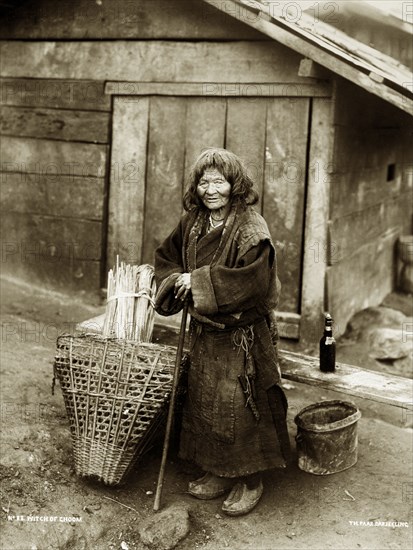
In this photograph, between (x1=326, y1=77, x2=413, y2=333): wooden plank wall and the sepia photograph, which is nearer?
the sepia photograph

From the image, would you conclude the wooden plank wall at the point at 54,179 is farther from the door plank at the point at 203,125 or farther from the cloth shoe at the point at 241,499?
the cloth shoe at the point at 241,499

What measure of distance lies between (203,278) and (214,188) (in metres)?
0.51

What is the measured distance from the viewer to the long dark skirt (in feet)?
13.6

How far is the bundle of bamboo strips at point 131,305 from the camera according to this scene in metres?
4.55

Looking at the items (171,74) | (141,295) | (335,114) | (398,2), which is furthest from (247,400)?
(398,2)

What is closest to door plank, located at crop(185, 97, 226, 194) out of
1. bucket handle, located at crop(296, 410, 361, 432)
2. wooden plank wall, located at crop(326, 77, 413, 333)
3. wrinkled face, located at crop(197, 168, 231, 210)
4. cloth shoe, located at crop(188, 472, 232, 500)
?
wooden plank wall, located at crop(326, 77, 413, 333)

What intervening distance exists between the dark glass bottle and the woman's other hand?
3.57ft

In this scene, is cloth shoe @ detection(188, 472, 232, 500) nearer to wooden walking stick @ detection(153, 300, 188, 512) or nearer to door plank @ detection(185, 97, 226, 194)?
wooden walking stick @ detection(153, 300, 188, 512)

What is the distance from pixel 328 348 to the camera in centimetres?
470

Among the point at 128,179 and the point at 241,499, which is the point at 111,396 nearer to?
the point at 241,499

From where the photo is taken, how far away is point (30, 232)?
23.6 feet

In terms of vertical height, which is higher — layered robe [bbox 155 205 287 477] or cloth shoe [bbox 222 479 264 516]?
layered robe [bbox 155 205 287 477]

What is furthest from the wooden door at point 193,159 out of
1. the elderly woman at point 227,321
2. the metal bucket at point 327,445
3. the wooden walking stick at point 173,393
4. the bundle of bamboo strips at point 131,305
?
the wooden walking stick at point 173,393

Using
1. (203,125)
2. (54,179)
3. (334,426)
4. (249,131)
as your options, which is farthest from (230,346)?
(54,179)
